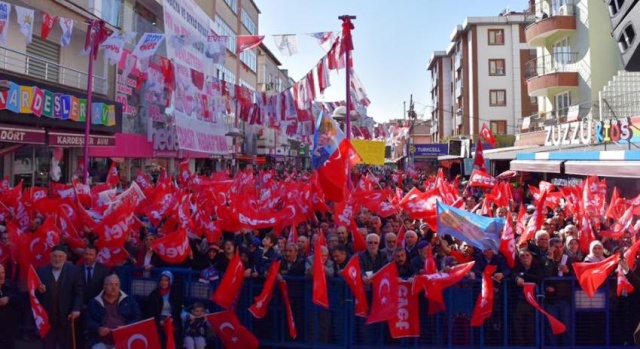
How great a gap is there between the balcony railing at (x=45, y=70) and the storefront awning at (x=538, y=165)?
55.7 ft

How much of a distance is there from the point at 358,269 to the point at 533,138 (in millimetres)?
24456

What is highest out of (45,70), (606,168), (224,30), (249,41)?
(224,30)

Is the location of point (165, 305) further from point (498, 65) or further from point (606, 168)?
point (498, 65)

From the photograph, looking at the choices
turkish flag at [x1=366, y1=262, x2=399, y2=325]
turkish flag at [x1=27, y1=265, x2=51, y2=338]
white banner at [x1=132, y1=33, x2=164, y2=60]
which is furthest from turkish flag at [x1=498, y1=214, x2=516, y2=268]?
white banner at [x1=132, y1=33, x2=164, y2=60]

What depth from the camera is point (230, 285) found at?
6.53 meters

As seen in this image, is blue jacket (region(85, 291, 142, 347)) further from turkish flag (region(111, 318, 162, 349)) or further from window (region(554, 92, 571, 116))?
window (region(554, 92, 571, 116))

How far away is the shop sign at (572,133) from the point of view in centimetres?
2022

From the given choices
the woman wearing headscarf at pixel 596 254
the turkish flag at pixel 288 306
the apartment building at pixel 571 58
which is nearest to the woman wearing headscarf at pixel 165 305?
the turkish flag at pixel 288 306

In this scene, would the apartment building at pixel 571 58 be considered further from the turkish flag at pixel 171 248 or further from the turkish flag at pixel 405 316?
the turkish flag at pixel 171 248

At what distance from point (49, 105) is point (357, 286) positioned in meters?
12.4

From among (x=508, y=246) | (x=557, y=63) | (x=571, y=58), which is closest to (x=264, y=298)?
(x=508, y=246)

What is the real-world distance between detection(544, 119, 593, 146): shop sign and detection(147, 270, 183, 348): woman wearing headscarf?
709 inches

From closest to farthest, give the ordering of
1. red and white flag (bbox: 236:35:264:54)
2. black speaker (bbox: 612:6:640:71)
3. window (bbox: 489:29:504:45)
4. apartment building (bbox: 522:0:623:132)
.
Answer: black speaker (bbox: 612:6:640:71), red and white flag (bbox: 236:35:264:54), apartment building (bbox: 522:0:623:132), window (bbox: 489:29:504:45)

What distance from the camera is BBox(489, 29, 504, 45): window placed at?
151 ft
